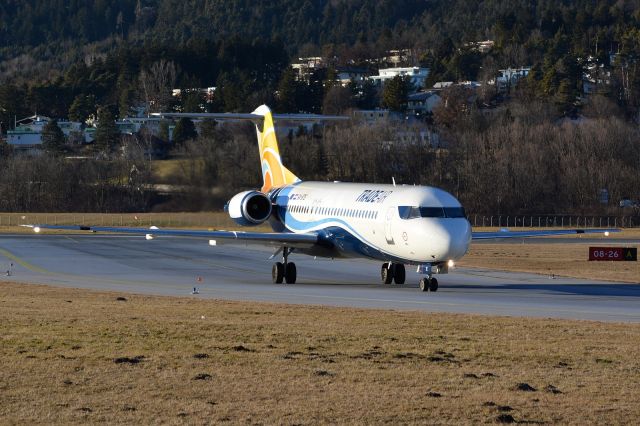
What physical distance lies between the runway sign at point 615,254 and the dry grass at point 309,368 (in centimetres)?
2589

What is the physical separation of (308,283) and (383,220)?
17.4ft

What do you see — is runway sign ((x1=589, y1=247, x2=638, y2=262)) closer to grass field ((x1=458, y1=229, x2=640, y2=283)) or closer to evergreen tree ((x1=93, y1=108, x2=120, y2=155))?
grass field ((x1=458, y1=229, x2=640, y2=283))

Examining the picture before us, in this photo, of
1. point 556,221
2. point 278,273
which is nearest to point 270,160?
point 278,273

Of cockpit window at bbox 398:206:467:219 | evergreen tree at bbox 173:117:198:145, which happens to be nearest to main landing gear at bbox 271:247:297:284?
cockpit window at bbox 398:206:467:219

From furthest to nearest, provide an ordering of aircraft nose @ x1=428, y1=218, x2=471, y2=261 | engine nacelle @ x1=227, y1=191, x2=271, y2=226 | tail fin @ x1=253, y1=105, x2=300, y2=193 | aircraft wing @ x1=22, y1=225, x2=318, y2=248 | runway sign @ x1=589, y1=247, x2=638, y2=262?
runway sign @ x1=589, y1=247, x2=638, y2=262 < tail fin @ x1=253, y1=105, x2=300, y2=193 < engine nacelle @ x1=227, y1=191, x2=271, y2=226 < aircraft wing @ x1=22, y1=225, x2=318, y2=248 < aircraft nose @ x1=428, y1=218, x2=471, y2=261

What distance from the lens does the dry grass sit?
1750 cm

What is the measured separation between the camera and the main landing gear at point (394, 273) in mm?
41594

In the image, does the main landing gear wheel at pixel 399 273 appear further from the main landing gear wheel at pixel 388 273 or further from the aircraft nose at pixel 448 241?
the aircraft nose at pixel 448 241

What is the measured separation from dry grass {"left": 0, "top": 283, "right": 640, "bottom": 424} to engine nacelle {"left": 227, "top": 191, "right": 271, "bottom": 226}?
14.0 meters

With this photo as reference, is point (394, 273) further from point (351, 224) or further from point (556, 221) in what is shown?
point (556, 221)

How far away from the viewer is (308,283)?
42.9 meters

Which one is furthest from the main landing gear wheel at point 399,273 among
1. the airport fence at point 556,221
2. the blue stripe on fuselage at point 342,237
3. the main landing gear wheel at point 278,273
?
the airport fence at point 556,221

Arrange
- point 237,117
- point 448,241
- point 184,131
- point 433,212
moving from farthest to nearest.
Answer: point 184,131, point 237,117, point 433,212, point 448,241

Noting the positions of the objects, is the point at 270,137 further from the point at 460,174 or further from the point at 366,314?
the point at 460,174
